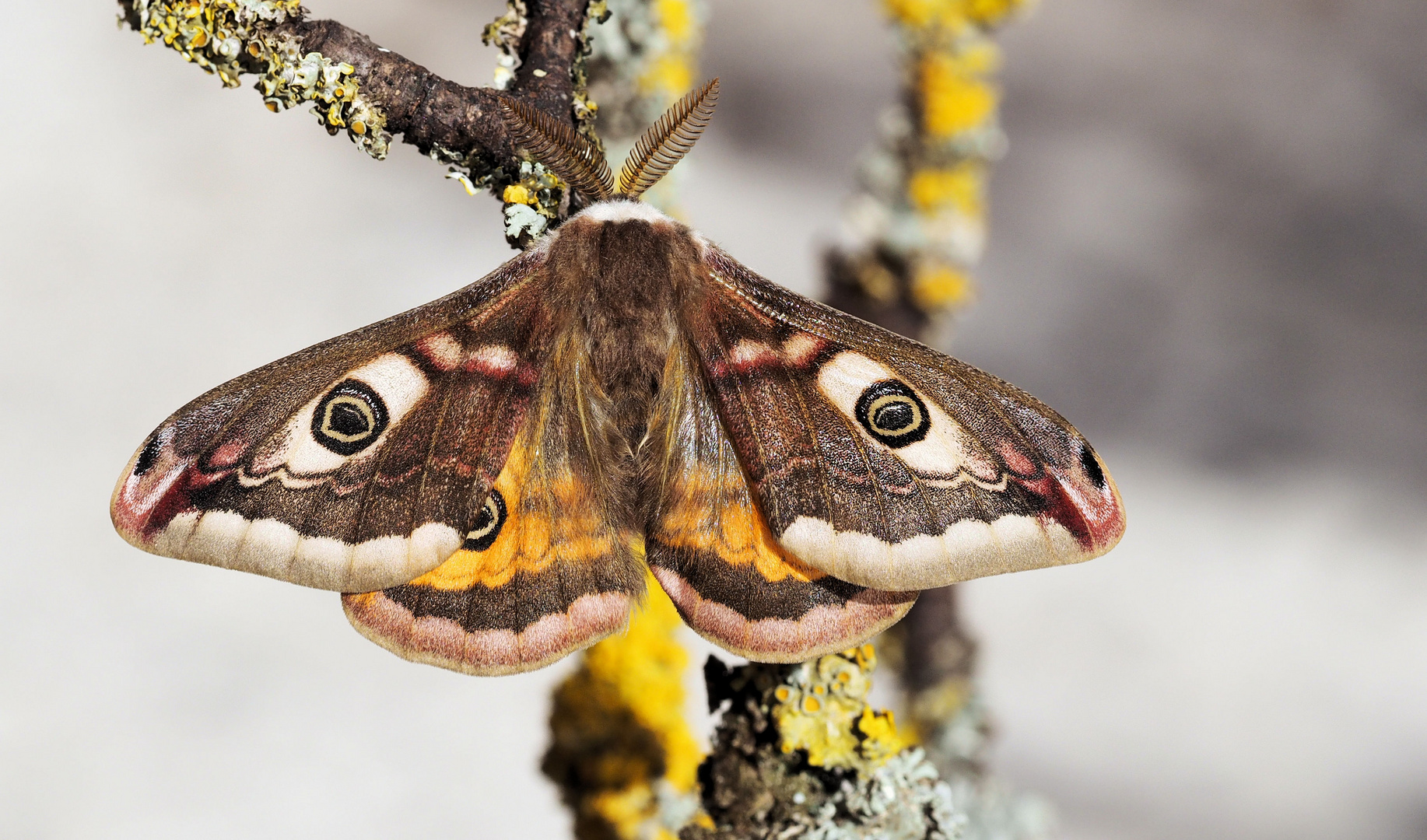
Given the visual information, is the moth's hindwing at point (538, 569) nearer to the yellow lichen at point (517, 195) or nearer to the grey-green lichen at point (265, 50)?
the yellow lichen at point (517, 195)

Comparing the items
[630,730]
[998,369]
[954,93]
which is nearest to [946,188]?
[954,93]

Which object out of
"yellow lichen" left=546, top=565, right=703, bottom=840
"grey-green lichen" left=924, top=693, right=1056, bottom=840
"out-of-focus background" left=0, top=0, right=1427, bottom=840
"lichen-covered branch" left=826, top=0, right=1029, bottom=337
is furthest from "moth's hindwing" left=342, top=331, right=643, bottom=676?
"out-of-focus background" left=0, top=0, right=1427, bottom=840

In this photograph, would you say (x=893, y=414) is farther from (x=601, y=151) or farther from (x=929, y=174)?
(x=929, y=174)

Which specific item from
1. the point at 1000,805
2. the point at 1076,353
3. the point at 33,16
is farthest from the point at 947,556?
the point at 33,16

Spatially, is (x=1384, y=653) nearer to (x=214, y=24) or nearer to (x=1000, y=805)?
(x=1000, y=805)

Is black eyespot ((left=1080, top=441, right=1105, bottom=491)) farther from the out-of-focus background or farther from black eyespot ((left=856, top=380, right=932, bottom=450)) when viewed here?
the out-of-focus background

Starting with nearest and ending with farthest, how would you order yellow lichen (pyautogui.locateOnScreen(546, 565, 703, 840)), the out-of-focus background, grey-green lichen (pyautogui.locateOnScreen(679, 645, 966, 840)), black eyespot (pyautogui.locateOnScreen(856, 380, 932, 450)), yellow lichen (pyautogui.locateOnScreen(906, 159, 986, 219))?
black eyespot (pyautogui.locateOnScreen(856, 380, 932, 450))
grey-green lichen (pyautogui.locateOnScreen(679, 645, 966, 840))
yellow lichen (pyautogui.locateOnScreen(546, 565, 703, 840))
yellow lichen (pyautogui.locateOnScreen(906, 159, 986, 219))
the out-of-focus background
